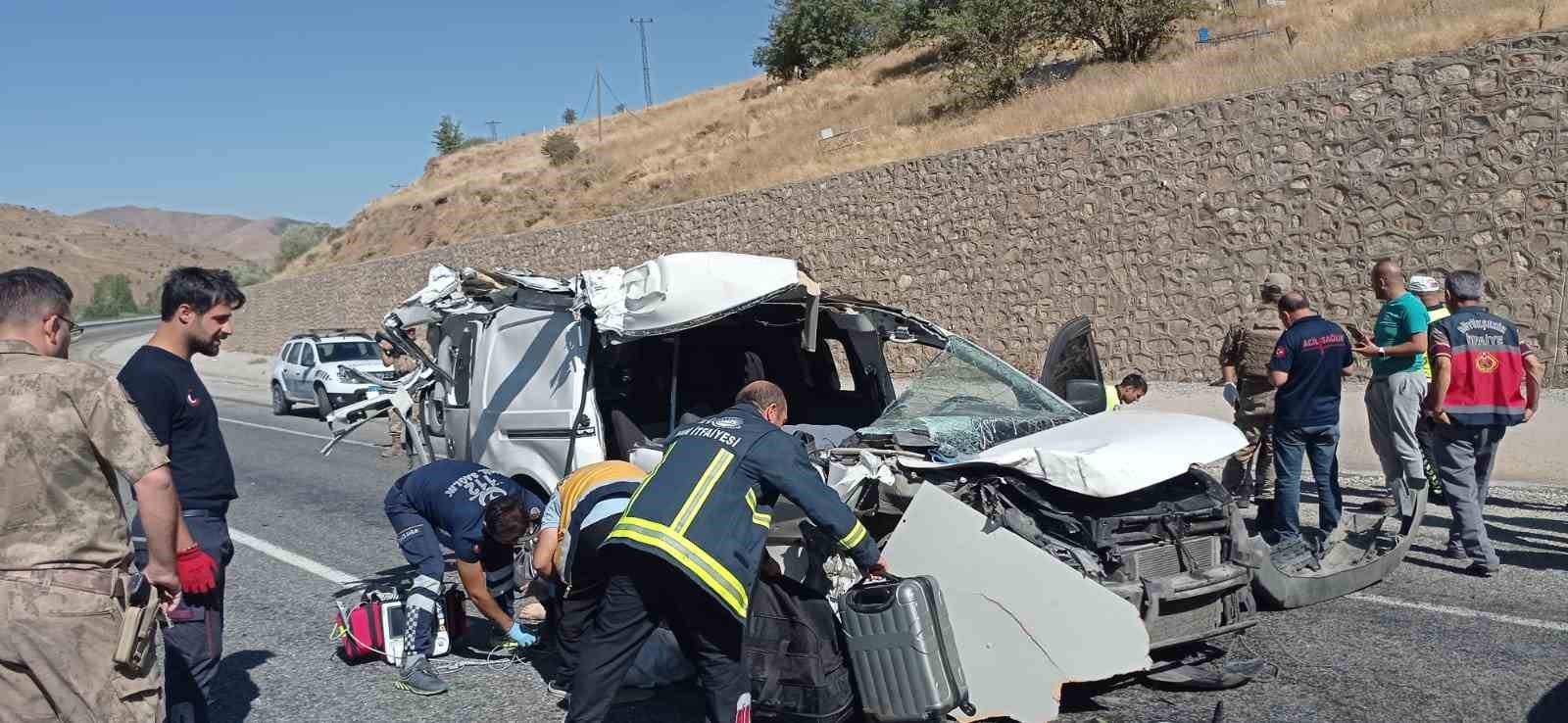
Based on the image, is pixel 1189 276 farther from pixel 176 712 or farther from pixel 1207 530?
pixel 176 712

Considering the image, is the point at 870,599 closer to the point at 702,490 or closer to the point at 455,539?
the point at 702,490

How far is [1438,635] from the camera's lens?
5508mm

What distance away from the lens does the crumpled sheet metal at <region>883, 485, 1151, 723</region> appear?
4.35 meters

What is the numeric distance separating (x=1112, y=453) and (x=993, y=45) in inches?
842

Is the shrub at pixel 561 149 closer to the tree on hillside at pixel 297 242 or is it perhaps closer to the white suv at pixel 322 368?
the tree on hillside at pixel 297 242

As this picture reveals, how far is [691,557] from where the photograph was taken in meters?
4.01

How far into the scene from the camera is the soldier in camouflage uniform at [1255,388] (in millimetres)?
8516

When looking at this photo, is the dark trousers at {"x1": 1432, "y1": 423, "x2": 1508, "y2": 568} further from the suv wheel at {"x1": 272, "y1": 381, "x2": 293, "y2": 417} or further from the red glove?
the suv wheel at {"x1": 272, "y1": 381, "x2": 293, "y2": 417}

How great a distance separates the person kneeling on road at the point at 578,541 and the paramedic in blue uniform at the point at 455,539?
432mm

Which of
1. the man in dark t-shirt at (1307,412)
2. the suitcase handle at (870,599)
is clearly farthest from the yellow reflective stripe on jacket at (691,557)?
the man in dark t-shirt at (1307,412)

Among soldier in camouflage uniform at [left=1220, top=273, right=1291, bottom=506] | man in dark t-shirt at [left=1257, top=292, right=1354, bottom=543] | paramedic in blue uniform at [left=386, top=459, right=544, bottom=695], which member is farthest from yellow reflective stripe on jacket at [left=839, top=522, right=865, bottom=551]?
soldier in camouflage uniform at [left=1220, top=273, right=1291, bottom=506]

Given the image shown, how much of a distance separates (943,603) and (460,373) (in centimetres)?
450

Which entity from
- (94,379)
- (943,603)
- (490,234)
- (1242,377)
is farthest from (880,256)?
(490,234)

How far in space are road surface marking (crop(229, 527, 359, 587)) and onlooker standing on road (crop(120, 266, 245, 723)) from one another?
3.27 metres
